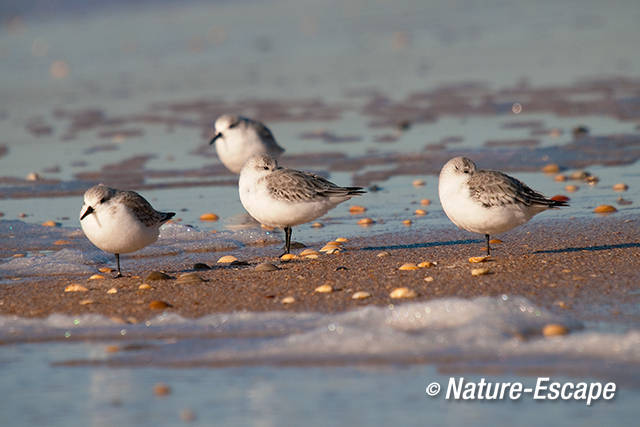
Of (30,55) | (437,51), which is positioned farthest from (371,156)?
(30,55)

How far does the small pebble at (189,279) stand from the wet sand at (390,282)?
31mm

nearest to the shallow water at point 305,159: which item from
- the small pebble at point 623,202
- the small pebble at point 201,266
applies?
the small pebble at point 623,202

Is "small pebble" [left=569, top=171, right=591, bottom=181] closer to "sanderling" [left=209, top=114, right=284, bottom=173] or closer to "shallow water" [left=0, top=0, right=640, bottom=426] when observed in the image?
"shallow water" [left=0, top=0, right=640, bottom=426]

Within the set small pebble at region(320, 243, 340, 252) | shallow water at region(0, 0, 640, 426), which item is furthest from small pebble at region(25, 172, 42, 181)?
small pebble at region(320, 243, 340, 252)

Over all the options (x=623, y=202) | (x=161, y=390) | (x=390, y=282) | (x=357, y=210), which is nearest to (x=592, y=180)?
(x=623, y=202)

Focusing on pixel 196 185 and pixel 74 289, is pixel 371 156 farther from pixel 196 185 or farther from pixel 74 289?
pixel 74 289

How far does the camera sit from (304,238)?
8.74m

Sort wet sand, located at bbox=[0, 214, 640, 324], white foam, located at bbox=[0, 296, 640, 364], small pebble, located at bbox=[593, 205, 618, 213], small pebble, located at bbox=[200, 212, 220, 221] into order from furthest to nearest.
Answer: small pebble, located at bbox=[200, 212, 220, 221] < small pebble, located at bbox=[593, 205, 618, 213] < wet sand, located at bbox=[0, 214, 640, 324] < white foam, located at bbox=[0, 296, 640, 364]

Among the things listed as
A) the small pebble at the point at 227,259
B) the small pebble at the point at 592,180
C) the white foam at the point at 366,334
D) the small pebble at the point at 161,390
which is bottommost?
the small pebble at the point at 161,390

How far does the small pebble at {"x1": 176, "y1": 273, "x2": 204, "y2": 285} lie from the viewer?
6.88 metres

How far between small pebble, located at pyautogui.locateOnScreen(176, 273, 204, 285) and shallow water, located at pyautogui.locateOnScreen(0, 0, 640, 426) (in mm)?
789

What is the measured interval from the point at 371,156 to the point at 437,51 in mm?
11320

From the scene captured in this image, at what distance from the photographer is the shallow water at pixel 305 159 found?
16.2 feet

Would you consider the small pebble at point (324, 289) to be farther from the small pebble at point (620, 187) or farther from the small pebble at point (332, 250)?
the small pebble at point (620, 187)
